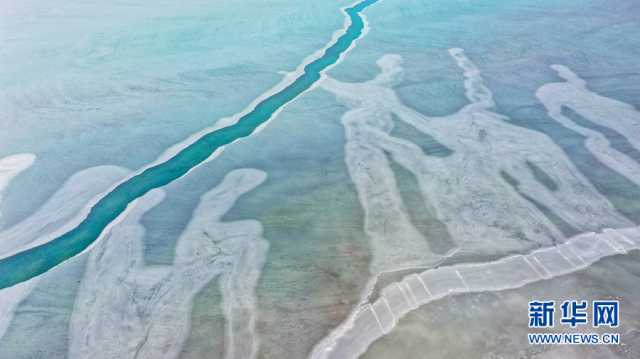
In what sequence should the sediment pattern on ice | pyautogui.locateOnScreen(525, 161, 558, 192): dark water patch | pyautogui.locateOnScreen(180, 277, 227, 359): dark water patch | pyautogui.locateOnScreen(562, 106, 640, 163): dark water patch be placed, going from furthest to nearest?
pyautogui.locateOnScreen(562, 106, 640, 163): dark water patch
pyautogui.locateOnScreen(525, 161, 558, 192): dark water patch
the sediment pattern on ice
pyautogui.locateOnScreen(180, 277, 227, 359): dark water patch

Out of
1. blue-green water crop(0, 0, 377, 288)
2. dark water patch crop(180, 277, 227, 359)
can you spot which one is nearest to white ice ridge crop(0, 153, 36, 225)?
blue-green water crop(0, 0, 377, 288)

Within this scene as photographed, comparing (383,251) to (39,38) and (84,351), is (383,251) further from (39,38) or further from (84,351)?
(39,38)

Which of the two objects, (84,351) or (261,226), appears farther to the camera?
(261,226)

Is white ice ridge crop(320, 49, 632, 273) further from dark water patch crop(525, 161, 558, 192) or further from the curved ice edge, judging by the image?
the curved ice edge

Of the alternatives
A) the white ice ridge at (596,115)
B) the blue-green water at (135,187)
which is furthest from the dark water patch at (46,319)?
the white ice ridge at (596,115)

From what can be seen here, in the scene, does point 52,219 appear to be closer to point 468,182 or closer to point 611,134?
point 468,182

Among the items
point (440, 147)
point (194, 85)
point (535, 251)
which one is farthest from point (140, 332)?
point (194, 85)
